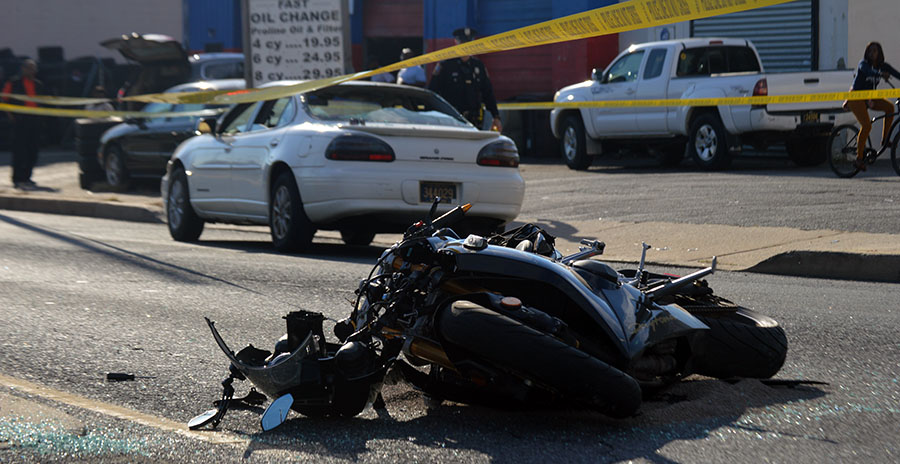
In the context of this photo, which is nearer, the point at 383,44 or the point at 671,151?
the point at 671,151

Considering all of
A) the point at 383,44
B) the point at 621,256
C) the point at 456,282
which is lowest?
the point at 621,256

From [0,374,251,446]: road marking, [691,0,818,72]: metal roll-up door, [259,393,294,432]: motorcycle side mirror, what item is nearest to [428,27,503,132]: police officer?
[691,0,818,72]: metal roll-up door

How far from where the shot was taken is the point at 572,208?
1359 centimetres

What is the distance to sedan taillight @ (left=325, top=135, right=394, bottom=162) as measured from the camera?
9.70 meters

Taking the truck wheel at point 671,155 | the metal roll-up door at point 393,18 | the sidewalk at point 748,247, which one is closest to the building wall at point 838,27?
the truck wheel at point 671,155

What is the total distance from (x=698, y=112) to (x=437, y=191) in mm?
8448

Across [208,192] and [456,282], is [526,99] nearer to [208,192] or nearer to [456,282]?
[208,192]

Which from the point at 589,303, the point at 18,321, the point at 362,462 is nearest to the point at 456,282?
the point at 589,303

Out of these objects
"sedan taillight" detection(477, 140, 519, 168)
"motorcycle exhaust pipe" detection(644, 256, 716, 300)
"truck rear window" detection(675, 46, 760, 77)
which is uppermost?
"truck rear window" detection(675, 46, 760, 77)

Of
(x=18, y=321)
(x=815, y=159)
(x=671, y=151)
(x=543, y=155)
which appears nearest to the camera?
(x=18, y=321)

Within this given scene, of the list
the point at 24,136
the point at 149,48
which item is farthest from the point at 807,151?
the point at 24,136

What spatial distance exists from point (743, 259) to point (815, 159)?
27.6 feet

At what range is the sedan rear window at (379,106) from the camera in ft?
33.5

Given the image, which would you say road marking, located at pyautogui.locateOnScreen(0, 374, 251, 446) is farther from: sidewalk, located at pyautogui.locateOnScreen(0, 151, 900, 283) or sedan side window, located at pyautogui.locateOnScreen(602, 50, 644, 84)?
sedan side window, located at pyautogui.locateOnScreen(602, 50, 644, 84)
